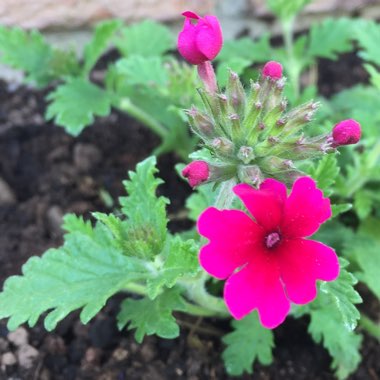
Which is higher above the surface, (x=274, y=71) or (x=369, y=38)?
(x=274, y=71)

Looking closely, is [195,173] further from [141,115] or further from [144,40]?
[144,40]

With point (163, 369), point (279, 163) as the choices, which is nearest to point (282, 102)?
point (279, 163)

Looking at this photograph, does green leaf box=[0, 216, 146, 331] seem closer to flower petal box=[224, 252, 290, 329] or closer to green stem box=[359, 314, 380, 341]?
flower petal box=[224, 252, 290, 329]

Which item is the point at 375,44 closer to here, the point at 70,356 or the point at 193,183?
the point at 193,183

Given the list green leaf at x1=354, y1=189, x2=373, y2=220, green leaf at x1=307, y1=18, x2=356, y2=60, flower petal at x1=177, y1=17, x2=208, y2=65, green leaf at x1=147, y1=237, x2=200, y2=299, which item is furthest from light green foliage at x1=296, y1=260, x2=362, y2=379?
green leaf at x1=307, y1=18, x2=356, y2=60

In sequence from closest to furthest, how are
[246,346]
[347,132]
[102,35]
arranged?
1. [347,132]
2. [246,346]
3. [102,35]

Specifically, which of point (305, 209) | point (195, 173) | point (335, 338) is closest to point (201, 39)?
point (195, 173)
